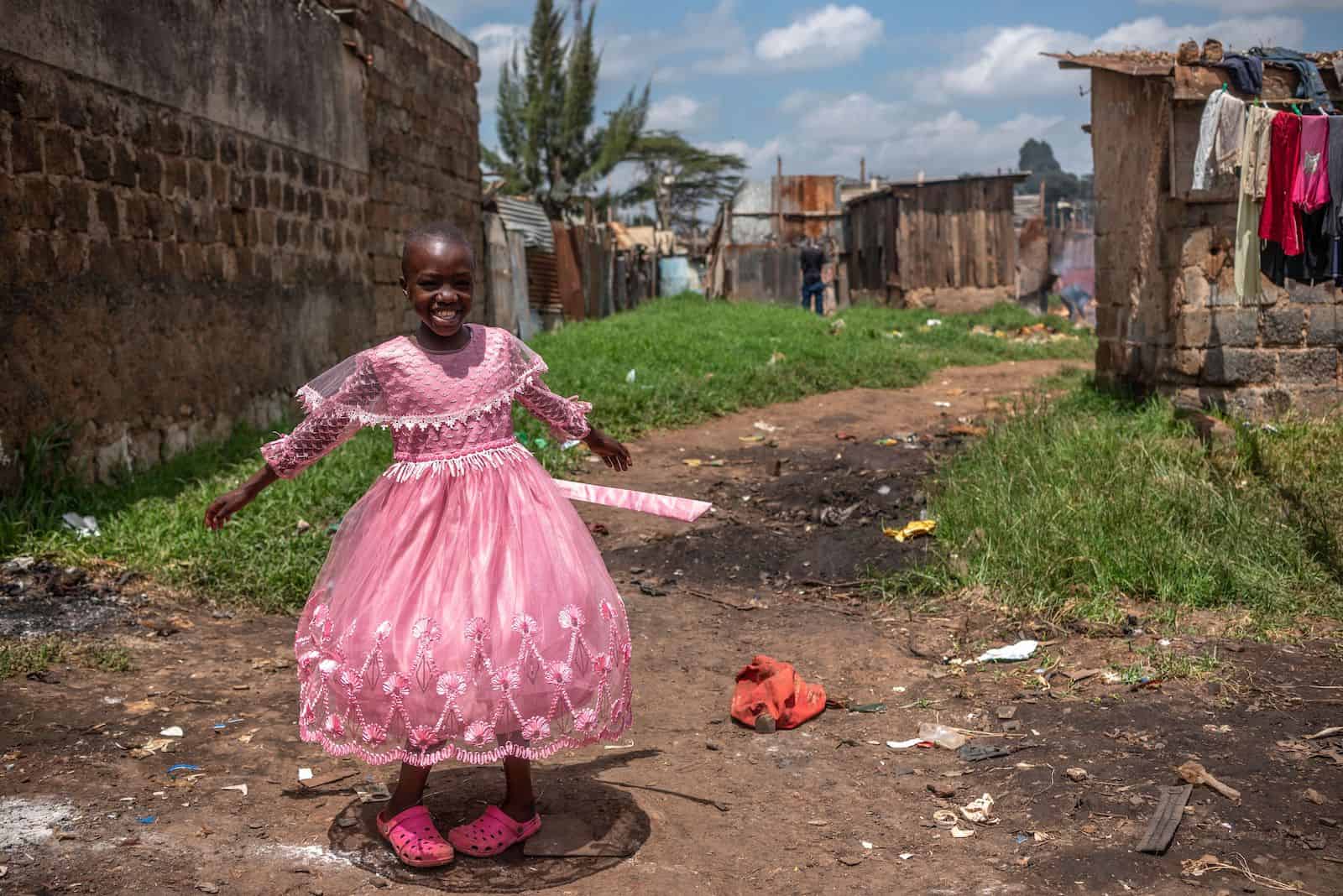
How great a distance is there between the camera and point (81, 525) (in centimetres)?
594

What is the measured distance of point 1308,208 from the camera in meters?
6.96

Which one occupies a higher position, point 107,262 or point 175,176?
point 175,176

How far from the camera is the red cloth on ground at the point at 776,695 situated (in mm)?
4387

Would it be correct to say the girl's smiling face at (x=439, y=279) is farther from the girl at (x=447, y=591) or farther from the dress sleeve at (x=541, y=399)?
the dress sleeve at (x=541, y=399)

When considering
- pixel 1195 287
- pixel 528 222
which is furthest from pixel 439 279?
pixel 528 222

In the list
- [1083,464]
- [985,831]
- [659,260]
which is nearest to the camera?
[985,831]

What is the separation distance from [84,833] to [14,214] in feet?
12.4

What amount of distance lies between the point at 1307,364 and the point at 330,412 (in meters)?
6.90

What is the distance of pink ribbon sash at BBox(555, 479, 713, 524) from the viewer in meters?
3.53

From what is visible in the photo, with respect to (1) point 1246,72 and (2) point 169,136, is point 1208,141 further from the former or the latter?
(2) point 169,136

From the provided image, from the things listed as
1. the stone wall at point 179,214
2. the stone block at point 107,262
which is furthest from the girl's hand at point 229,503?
A: the stone block at point 107,262

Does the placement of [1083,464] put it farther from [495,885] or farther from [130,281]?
[130,281]

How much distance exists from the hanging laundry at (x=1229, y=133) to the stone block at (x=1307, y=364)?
1.40 meters

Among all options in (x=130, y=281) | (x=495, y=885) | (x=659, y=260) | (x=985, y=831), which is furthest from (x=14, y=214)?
(x=659, y=260)
